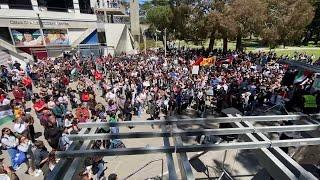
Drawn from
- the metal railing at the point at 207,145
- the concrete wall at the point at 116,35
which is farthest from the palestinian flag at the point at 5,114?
the concrete wall at the point at 116,35

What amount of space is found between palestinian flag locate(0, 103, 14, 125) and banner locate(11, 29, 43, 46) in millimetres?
18874

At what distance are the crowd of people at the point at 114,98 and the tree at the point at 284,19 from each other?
39.0 ft

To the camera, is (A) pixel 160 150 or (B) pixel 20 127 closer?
(A) pixel 160 150

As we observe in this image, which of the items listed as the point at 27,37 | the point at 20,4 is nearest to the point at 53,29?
the point at 27,37

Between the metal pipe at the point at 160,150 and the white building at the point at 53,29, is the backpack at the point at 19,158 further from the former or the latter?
the white building at the point at 53,29

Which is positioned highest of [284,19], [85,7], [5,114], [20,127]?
[85,7]

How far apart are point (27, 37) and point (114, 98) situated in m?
21.6

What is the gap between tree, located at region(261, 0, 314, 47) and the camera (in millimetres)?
32531

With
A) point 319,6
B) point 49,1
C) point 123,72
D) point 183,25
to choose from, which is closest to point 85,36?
point 49,1

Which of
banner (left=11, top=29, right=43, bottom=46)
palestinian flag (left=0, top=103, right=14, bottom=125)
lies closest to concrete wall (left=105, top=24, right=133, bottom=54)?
banner (left=11, top=29, right=43, bottom=46)

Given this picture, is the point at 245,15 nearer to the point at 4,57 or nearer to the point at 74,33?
the point at 74,33

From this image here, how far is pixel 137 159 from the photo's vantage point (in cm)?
970

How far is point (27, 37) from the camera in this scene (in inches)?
1181

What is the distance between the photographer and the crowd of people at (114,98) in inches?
335
